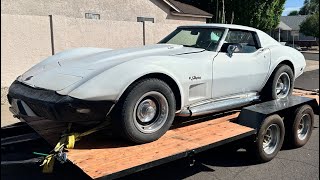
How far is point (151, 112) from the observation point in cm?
368

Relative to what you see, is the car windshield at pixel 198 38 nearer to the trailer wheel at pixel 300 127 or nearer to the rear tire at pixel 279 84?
the rear tire at pixel 279 84

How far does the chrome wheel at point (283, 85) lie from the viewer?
5.55 meters

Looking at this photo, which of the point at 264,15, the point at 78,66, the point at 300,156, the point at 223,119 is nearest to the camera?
the point at 78,66

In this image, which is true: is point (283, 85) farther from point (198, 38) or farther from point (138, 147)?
point (138, 147)

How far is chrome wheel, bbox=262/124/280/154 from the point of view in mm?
4688

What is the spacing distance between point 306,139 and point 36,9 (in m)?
9.56

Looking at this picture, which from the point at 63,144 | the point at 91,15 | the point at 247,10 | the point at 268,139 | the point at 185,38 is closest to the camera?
the point at 63,144

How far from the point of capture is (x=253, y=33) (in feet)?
17.7

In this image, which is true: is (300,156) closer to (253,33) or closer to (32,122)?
(253,33)

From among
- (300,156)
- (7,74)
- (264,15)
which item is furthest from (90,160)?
(264,15)

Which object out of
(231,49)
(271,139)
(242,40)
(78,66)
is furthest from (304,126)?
(78,66)

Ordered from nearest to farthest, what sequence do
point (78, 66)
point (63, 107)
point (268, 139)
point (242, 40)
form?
point (63, 107), point (78, 66), point (268, 139), point (242, 40)

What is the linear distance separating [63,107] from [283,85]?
3.75m

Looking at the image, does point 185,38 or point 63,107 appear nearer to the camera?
point 63,107
